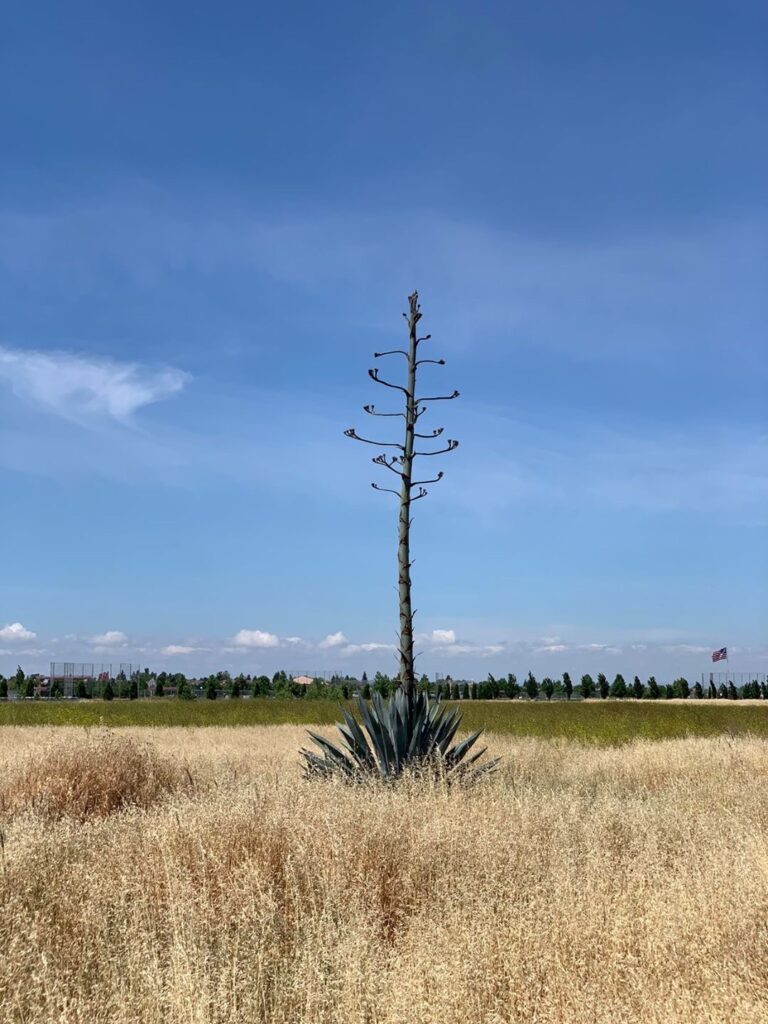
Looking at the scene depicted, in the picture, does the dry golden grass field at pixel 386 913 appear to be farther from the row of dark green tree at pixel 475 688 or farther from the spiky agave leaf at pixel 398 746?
the row of dark green tree at pixel 475 688

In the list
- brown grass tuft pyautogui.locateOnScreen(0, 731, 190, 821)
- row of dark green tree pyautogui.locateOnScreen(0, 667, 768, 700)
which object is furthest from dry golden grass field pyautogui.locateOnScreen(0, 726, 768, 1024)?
row of dark green tree pyautogui.locateOnScreen(0, 667, 768, 700)

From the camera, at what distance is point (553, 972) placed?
4.58 meters

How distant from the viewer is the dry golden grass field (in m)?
4.25

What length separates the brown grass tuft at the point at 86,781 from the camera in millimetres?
9898

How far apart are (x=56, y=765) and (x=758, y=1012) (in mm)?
9014

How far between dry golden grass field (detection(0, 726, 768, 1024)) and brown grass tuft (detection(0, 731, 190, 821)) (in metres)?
0.67

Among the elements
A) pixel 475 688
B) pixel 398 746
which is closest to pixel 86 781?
pixel 398 746

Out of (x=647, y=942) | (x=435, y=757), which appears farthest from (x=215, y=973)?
(x=435, y=757)

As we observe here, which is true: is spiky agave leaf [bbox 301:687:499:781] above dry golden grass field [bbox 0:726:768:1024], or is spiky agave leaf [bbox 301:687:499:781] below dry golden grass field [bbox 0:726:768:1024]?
above

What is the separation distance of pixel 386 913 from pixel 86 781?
19.2 ft

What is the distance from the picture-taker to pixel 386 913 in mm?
5953

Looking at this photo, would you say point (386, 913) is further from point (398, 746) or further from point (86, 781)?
point (86, 781)

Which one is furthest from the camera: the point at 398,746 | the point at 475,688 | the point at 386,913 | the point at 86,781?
the point at 475,688

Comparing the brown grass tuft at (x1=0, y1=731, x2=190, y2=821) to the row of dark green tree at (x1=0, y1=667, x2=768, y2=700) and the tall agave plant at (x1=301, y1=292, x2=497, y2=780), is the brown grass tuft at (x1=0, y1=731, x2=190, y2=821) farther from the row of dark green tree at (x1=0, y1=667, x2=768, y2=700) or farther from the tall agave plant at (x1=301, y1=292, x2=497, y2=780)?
the row of dark green tree at (x1=0, y1=667, x2=768, y2=700)
